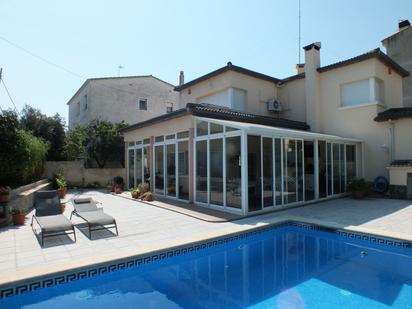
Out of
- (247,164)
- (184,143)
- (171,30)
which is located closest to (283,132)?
(247,164)

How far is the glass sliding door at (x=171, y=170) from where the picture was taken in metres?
16.7

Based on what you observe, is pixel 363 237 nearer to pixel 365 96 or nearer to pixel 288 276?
pixel 288 276

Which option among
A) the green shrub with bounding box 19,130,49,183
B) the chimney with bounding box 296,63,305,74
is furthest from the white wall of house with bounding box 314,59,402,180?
the green shrub with bounding box 19,130,49,183

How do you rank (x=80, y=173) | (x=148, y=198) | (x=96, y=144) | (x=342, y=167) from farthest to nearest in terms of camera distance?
(x=96, y=144) → (x=80, y=173) → (x=342, y=167) → (x=148, y=198)

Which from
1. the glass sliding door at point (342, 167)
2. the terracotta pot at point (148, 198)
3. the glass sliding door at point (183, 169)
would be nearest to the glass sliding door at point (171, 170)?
the glass sliding door at point (183, 169)

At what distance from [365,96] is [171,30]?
13.2 meters

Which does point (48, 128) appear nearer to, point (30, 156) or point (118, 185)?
point (118, 185)

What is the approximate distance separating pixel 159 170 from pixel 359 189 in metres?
11.8

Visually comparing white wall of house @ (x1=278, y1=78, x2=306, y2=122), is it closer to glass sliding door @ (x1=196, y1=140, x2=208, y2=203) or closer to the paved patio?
the paved patio

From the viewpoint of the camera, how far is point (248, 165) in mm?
12062

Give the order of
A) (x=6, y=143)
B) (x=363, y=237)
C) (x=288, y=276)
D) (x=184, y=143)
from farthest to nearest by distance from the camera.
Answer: (x=184, y=143), (x=6, y=143), (x=363, y=237), (x=288, y=276)

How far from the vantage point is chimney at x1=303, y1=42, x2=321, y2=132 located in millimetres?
20641

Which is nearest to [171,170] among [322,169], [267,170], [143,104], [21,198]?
[267,170]

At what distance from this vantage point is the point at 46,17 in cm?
1661
